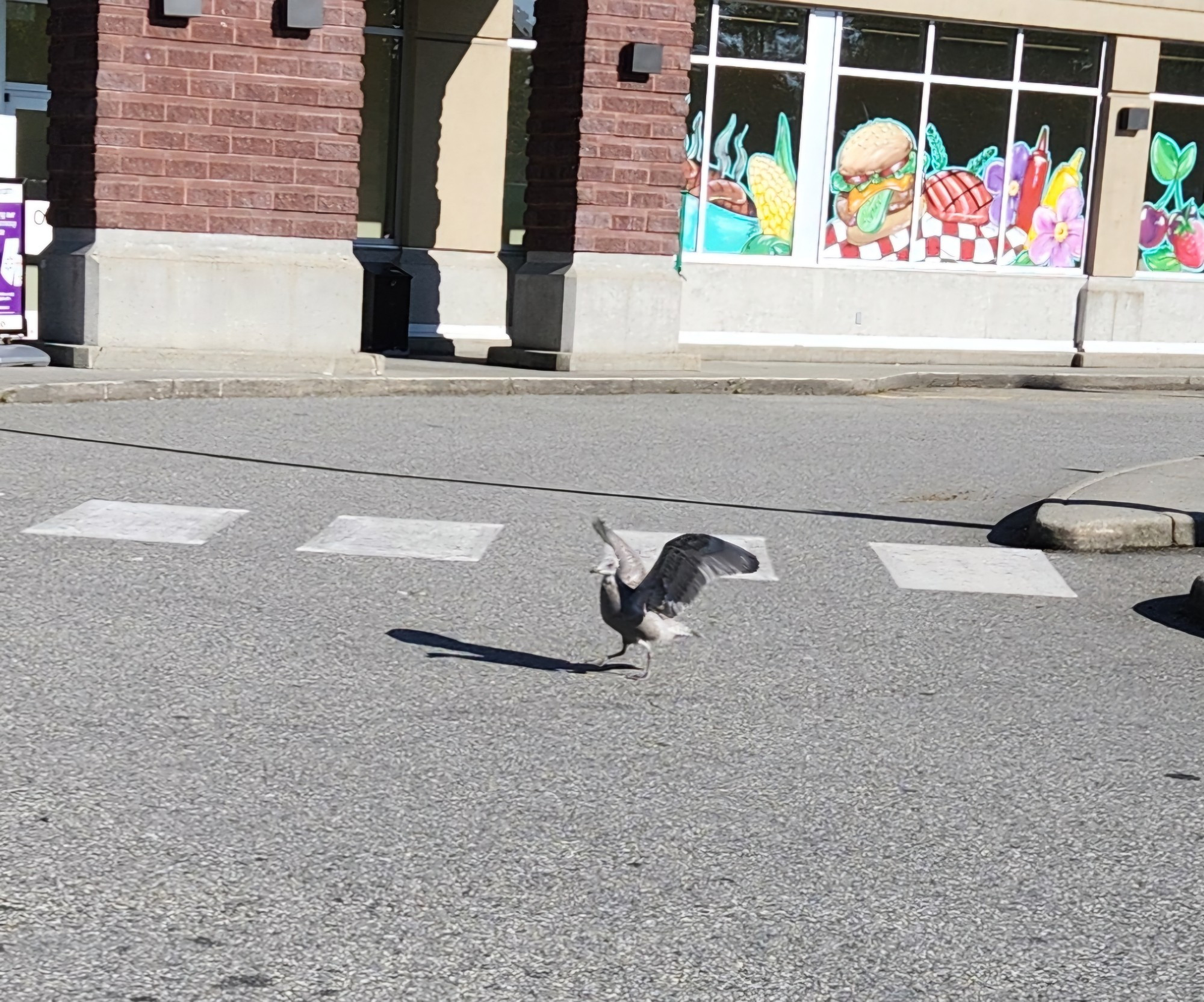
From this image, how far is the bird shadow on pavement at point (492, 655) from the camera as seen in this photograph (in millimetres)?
→ 7023

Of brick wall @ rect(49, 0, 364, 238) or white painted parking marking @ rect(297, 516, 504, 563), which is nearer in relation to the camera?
white painted parking marking @ rect(297, 516, 504, 563)

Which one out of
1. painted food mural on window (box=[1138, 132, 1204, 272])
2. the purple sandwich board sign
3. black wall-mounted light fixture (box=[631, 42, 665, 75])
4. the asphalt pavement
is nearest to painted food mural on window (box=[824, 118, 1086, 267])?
painted food mural on window (box=[1138, 132, 1204, 272])

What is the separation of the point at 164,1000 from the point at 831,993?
1355 millimetres

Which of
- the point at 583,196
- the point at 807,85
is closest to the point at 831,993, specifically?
the point at 583,196

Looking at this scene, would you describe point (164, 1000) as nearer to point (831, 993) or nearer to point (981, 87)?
point (831, 993)

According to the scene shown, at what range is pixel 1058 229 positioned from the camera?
25250mm

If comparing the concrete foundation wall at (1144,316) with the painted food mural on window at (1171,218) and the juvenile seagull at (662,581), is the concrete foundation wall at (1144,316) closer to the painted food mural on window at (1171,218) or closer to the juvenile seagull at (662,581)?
the painted food mural on window at (1171,218)

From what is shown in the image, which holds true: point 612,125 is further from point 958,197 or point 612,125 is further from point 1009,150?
point 1009,150

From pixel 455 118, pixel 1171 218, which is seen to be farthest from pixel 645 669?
pixel 1171 218

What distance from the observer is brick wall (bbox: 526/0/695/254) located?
19797 mm

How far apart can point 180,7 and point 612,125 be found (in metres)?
4.67

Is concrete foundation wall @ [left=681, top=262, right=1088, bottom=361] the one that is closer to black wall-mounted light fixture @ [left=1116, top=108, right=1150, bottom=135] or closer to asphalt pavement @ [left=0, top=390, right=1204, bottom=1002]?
black wall-mounted light fixture @ [left=1116, top=108, right=1150, bottom=135]

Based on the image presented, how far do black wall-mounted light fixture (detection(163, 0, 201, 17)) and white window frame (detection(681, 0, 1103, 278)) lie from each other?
7.21 m

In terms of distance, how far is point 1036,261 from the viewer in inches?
993
